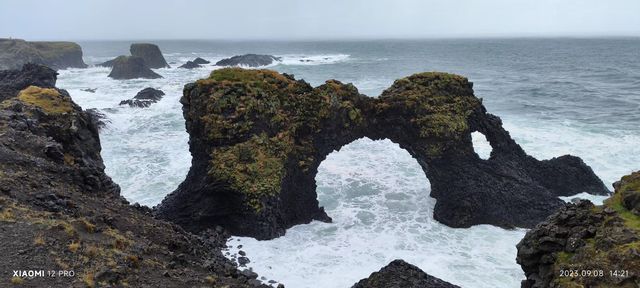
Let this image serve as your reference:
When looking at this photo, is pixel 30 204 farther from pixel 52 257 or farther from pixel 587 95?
pixel 587 95

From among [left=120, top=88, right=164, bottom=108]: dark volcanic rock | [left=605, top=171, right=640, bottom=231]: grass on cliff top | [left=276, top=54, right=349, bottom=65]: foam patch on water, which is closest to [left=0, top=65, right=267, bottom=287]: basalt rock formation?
[left=605, top=171, right=640, bottom=231]: grass on cliff top

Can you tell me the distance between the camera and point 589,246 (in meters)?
13.0

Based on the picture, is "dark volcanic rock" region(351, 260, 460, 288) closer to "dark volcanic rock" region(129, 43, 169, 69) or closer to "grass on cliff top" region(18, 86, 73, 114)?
"grass on cliff top" region(18, 86, 73, 114)

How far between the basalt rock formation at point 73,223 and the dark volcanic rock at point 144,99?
33498 millimetres

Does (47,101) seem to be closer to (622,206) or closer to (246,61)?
(622,206)

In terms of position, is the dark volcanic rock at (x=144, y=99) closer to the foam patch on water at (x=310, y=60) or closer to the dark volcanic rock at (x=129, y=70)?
the dark volcanic rock at (x=129, y=70)

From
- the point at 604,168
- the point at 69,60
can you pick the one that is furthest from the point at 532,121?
the point at 69,60

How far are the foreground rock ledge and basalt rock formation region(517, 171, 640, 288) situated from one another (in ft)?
40.7

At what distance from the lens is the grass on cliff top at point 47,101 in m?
23.8

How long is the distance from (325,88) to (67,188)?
52.3ft

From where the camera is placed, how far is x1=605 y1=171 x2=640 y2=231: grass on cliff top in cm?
1306

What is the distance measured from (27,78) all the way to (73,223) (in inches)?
1229

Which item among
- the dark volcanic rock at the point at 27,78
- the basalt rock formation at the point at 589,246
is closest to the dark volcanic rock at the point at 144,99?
the dark volcanic rock at the point at 27,78

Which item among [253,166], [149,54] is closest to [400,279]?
[253,166]
